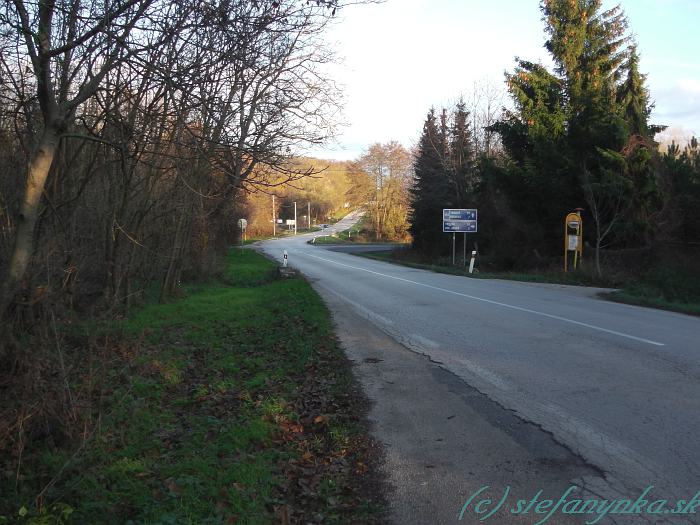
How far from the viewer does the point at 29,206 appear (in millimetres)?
4766

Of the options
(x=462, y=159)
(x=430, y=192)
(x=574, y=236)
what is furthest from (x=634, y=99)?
(x=430, y=192)

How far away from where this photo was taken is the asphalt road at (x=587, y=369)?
4.47m

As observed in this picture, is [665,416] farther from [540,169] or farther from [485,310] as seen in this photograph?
[540,169]

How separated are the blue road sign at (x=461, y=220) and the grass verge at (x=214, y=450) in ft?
83.4

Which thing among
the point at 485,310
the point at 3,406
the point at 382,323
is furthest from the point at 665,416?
the point at 485,310

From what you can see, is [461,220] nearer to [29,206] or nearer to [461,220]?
[461,220]

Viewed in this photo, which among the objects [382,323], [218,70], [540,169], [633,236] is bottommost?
[382,323]

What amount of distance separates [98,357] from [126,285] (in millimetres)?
6858

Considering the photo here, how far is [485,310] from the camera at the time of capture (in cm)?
1306

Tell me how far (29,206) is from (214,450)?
256 cm

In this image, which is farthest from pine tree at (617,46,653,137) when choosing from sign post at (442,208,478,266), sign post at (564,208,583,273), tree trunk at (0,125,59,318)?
tree trunk at (0,125,59,318)

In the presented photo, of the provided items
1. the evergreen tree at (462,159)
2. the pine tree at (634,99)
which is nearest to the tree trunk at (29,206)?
the pine tree at (634,99)

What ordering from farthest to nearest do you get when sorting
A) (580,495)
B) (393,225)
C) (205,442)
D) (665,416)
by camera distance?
(393,225) < (665,416) < (205,442) < (580,495)

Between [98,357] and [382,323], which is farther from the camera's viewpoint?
[382,323]
